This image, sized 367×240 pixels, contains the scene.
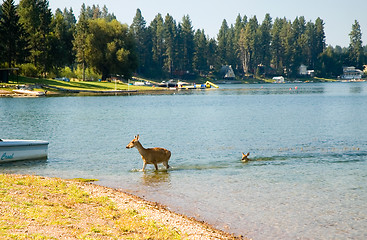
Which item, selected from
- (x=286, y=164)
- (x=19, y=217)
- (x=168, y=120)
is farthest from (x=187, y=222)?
(x=168, y=120)

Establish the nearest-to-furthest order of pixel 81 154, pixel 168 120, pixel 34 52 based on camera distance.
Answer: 1. pixel 81 154
2. pixel 168 120
3. pixel 34 52

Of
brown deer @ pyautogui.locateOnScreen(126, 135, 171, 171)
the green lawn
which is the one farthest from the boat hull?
the green lawn

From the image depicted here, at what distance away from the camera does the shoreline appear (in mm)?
11750

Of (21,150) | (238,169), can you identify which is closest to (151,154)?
(238,169)

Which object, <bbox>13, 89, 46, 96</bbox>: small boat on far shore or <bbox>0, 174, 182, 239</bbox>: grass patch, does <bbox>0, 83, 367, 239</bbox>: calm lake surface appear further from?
<bbox>13, 89, 46, 96</bbox>: small boat on far shore

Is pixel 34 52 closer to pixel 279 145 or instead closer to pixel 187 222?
pixel 279 145

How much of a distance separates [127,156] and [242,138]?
12024 mm

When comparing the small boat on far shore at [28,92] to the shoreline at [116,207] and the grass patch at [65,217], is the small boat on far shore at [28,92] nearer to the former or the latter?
the shoreline at [116,207]

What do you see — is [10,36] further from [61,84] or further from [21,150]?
[21,150]

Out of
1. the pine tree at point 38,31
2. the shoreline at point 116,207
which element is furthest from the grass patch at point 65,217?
the pine tree at point 38,31

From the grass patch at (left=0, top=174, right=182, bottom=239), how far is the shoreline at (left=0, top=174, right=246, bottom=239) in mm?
23

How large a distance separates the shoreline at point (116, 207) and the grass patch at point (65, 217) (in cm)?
2

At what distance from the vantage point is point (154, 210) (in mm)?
15289

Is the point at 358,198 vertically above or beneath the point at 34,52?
beneath
